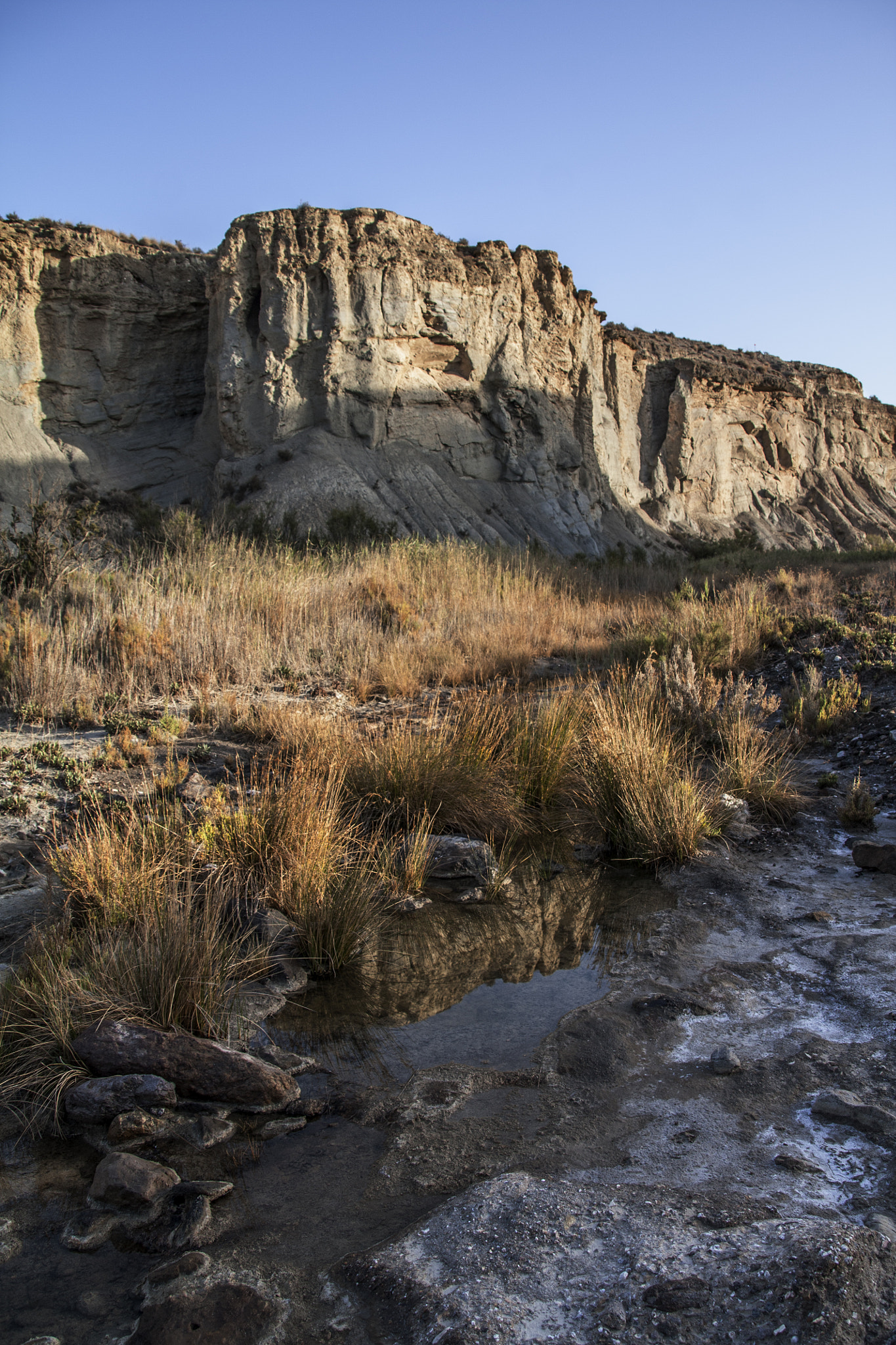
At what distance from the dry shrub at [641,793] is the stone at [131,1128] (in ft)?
10.0

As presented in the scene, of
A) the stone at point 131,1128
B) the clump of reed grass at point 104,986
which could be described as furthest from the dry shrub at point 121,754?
the stone at point 131,1128

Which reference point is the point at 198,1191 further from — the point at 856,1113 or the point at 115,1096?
the point at 856,1113

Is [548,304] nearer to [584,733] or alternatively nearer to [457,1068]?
[584,733]

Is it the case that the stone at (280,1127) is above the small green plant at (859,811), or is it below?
below

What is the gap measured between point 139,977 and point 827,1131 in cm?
244

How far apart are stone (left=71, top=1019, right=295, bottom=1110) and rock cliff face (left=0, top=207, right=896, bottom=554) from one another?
1544 centimetres

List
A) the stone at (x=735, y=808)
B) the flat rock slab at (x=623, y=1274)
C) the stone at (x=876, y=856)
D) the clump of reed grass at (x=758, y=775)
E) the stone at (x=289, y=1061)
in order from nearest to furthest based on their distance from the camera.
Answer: the flat rock slab at (x=623, y=1274)
the stone at (x=289, y=1061)
the stone at (x=876, y=856)
the stone at (x=735, y=808)
the clump of reed grass at (x=758, y=775)

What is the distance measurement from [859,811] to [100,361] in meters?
25.6

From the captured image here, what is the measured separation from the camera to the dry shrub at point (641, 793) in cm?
482

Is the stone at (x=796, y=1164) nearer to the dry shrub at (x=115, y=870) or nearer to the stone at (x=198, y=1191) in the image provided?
the stone at (x=198, y=1191)

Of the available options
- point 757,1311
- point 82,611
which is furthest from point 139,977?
point 82,611

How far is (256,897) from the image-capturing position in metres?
3.96

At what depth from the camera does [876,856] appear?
4.61 meters

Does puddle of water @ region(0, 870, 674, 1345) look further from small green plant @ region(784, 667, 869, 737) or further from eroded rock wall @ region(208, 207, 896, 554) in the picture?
eroded rock wall @ region(208, 207, 896, 554)
